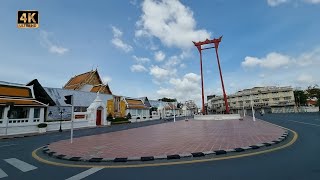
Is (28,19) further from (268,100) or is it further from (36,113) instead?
(268,100)

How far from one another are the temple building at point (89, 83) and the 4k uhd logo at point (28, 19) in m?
31.3

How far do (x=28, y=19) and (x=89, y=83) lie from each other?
1346 inches

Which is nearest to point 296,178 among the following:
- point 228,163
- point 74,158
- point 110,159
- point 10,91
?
point 228,163

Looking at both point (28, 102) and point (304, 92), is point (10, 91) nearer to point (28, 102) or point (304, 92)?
point (28, 102)

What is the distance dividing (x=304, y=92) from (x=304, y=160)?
10210 centimetres

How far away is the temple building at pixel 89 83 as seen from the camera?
4422 cm

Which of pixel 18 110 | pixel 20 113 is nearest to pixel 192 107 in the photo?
pixel 20 113

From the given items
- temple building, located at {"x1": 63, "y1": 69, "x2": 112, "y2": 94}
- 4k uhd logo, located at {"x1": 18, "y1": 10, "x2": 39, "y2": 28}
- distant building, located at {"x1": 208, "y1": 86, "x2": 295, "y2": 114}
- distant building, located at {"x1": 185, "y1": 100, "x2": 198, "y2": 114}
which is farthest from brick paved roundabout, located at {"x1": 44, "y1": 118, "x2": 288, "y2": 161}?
distant building, located at {"x1": 185, "y1": 100, "x2": 198, "y2": 114}

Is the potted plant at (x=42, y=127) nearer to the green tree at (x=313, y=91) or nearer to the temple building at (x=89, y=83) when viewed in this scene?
the temple building at (x=89, y=83)

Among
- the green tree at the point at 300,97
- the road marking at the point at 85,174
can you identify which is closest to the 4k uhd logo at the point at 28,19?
the road marking at the point at 85,174

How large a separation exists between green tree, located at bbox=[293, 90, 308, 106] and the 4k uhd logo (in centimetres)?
9966

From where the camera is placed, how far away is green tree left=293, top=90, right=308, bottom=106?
281 feet

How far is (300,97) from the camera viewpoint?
86438 millimetres

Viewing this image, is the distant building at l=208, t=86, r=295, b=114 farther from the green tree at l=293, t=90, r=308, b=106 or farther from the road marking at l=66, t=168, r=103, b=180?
the road marking at l=66, t=168, r=103, b=180
